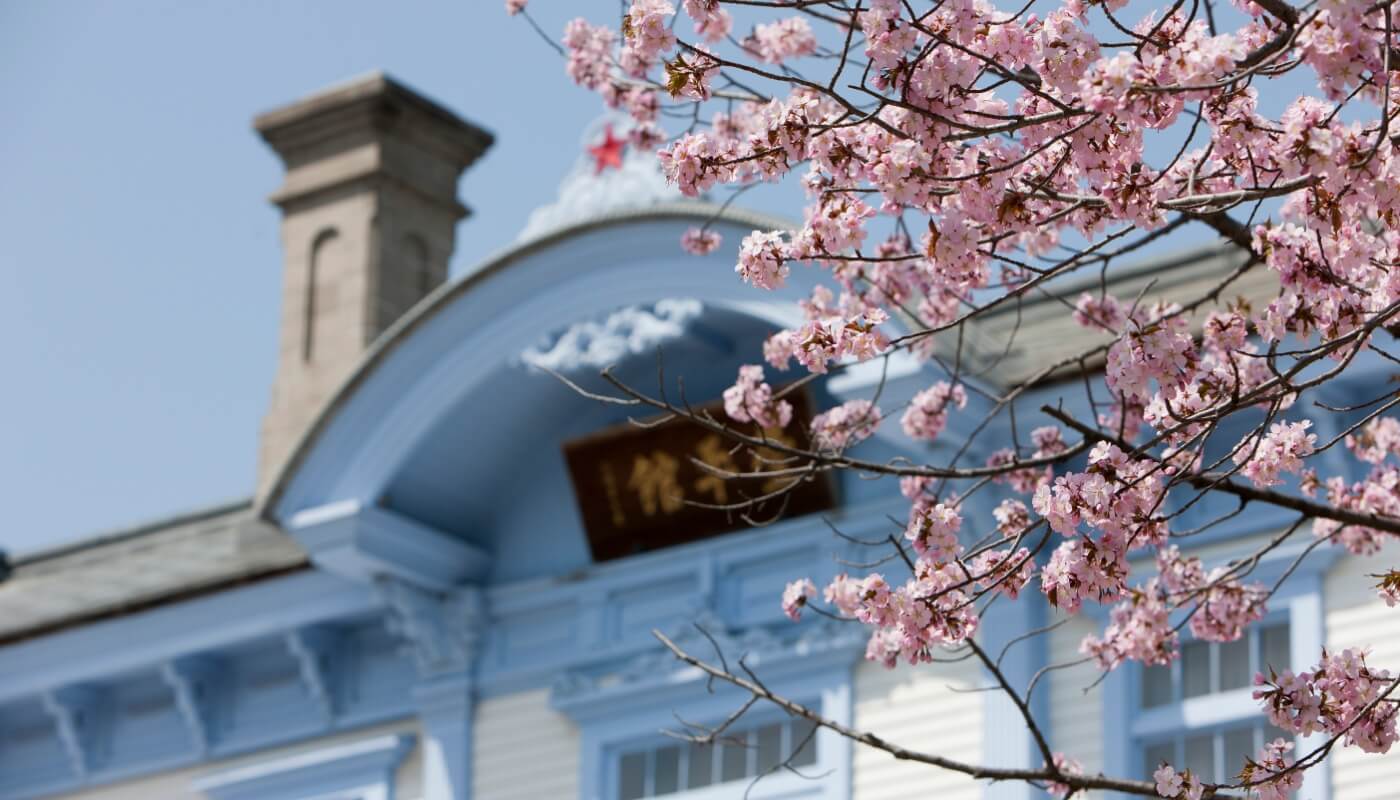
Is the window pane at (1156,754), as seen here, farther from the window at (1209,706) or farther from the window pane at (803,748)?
the window pane at (803,748)

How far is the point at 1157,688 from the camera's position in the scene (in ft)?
41.2

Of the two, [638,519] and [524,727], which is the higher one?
[638,519]

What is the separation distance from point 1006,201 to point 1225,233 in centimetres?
96

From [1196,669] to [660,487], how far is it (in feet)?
11.3

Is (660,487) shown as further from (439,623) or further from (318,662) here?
(318,662)

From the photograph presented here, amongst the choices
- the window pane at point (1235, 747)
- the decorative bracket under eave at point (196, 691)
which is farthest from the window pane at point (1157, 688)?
the decorative bracket under eave at point (196, 691)

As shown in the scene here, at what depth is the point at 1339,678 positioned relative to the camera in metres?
7.11

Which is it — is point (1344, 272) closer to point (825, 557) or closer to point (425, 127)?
point (825, 557)

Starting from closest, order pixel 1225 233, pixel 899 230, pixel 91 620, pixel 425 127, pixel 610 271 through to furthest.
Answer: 1. pixel 1225 233
2. pixel 899 230
3. pixel 610 271
4. pixel 91 620
5. pixel 425 127

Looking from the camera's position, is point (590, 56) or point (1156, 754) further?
point (1156, 754)

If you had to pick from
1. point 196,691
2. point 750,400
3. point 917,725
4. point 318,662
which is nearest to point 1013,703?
point 917,725

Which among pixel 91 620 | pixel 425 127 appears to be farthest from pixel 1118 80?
pixel 425 127

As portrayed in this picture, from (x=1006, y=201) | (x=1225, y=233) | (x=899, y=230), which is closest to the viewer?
(x=1006, y=201)

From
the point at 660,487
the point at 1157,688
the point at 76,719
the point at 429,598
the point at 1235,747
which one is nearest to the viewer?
the point at 1235,747
